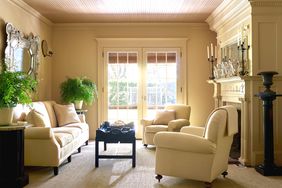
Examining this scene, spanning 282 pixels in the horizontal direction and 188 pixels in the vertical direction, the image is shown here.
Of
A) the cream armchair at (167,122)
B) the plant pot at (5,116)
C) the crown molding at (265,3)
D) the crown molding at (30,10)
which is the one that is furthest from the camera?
the cream armchair at (167,122)

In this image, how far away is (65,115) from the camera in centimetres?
570

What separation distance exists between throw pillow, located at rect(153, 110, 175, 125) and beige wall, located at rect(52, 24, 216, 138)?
1.00 meters

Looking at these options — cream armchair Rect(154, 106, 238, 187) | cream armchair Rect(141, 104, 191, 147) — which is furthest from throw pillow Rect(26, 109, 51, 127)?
cream armchair Rect(141, 104, 191, 147)

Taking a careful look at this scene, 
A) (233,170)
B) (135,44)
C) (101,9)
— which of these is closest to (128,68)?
(135,44)

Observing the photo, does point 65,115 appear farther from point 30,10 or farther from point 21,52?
point 30,10

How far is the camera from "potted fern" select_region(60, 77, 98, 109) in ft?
20.5

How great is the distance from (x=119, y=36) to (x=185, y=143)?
13.3 ft

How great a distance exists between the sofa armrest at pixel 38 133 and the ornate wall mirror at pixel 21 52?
1.12 meters

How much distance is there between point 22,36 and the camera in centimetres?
530

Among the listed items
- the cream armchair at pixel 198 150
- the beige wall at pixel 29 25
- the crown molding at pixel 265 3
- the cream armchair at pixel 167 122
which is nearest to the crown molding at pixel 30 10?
the beige wall at pixel 29 25

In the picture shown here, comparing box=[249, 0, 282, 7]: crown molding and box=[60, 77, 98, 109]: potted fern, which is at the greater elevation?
box=[249, 0, 282, 7]: crown molding

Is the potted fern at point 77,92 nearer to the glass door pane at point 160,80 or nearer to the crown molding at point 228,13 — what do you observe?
the glass door pane at point 160,80

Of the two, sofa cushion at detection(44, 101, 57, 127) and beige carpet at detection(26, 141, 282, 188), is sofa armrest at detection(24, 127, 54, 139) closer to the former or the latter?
beige carpet at detection(26, 141, 282, 188)

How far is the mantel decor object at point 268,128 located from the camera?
4059 mm
